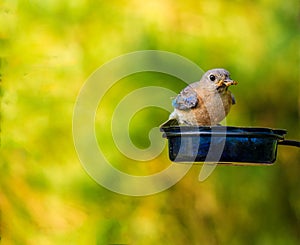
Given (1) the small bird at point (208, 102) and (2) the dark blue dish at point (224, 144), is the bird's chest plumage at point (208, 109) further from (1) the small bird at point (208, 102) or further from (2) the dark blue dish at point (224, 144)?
(2) the dark blue dish at point (224, 144)

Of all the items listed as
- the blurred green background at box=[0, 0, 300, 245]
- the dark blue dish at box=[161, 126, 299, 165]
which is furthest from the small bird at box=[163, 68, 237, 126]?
the blurred green background at box=[0, 0, 300, 245]

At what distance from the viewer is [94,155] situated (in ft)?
11.0

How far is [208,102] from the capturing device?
183 cm

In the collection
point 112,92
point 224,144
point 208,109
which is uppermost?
point 112,92

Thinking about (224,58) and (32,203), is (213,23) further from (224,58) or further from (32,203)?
(32,203)

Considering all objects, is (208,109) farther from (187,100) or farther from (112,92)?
(112,92)

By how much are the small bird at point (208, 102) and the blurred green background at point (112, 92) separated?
1479 mm

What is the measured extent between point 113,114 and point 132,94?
0.14m

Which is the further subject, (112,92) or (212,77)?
(112,92)

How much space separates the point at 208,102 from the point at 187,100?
2.4 inches

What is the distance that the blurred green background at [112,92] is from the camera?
11.0 feet

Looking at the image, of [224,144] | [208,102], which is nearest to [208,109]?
[208,102]

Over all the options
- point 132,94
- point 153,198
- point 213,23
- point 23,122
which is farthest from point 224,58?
point 23,122

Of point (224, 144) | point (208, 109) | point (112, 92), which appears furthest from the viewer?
point (112, 92)
